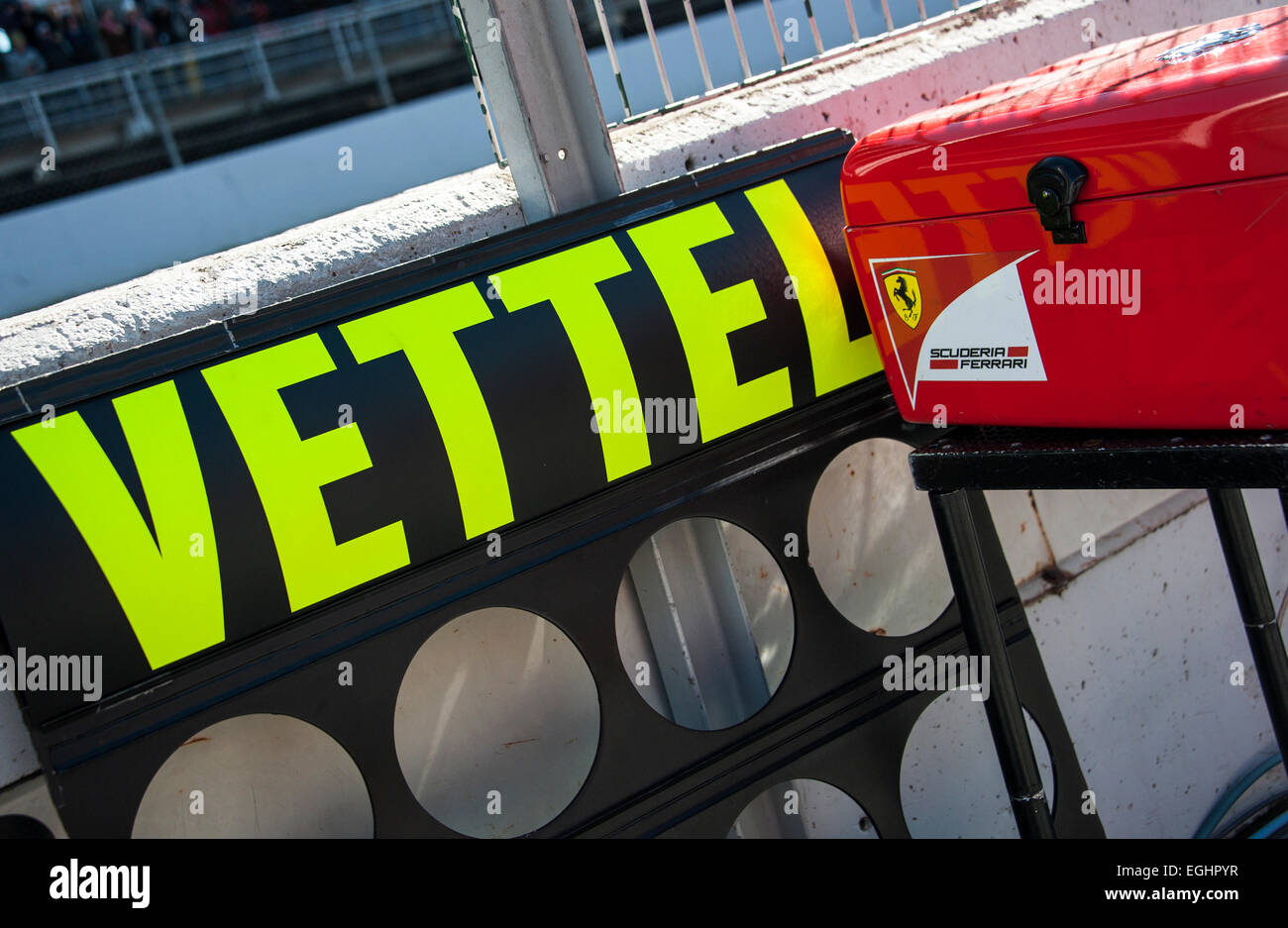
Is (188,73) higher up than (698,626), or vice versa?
(188,73)

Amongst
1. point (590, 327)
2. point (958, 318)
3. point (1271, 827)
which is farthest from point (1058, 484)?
point (1271, 827)

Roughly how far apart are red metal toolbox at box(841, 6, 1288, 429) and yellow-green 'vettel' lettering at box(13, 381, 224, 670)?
77 cm

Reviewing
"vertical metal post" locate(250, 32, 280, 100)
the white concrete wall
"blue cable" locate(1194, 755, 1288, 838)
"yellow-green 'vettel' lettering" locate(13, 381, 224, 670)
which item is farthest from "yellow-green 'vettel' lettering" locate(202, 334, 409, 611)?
"vertical metal post" locate(250, 32, 280, 100)

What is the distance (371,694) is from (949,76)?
4.28ft

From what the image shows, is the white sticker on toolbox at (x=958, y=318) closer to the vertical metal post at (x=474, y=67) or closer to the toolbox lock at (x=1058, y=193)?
the toolbox lock at (x=1058, y=193)

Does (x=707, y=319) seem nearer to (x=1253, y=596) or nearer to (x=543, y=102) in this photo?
(x=543, y=102)

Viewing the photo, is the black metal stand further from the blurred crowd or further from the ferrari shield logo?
the blurred crowd

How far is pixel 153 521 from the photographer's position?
102cm

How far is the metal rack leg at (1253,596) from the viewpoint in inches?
51.0

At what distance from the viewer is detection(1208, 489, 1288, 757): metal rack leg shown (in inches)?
51.0

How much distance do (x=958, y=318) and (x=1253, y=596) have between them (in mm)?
522

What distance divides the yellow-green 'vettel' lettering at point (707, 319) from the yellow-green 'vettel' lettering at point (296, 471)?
39 centimetres

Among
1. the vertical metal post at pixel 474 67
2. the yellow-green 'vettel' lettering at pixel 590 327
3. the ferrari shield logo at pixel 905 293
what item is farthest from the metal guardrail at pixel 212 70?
the ferrari shield logo at pixel 905 293
